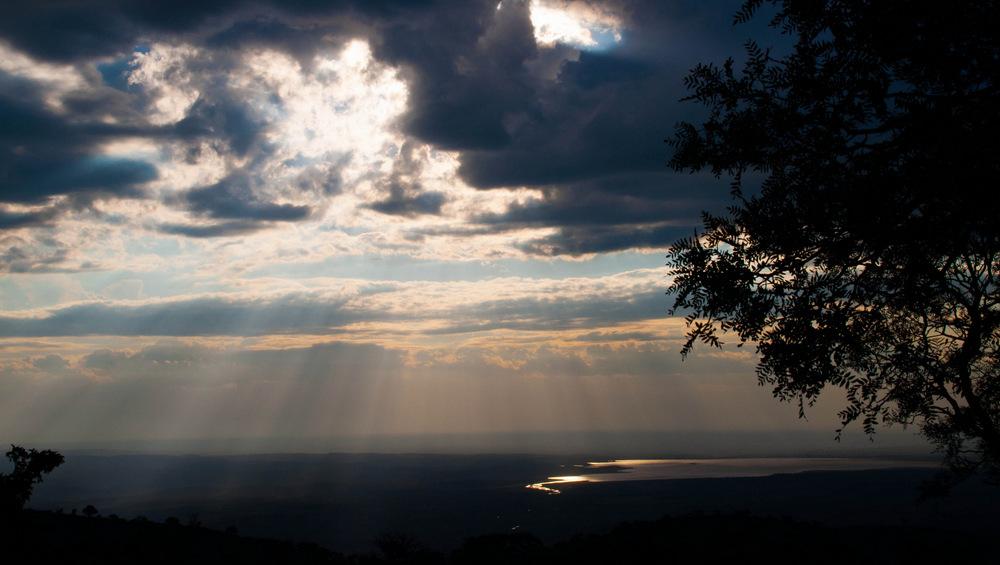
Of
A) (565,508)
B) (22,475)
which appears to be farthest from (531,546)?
(565,508)

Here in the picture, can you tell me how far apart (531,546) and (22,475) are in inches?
524

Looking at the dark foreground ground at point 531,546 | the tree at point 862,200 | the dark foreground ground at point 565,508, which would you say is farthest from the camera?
the dark foreground ground at point 565,508

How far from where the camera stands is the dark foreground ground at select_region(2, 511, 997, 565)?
17438 millimetres

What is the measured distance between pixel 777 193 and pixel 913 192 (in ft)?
6.00

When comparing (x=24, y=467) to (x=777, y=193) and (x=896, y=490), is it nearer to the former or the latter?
(x=777, y=193)

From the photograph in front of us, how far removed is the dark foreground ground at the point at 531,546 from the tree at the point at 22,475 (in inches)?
21.0

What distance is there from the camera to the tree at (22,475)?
57.8 ft

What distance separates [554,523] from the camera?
116500 mm

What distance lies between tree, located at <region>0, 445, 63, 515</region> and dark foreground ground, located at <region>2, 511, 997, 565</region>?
533mm

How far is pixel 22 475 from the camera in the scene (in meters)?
18.5

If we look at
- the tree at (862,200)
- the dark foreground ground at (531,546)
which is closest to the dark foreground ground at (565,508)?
the dark foreground ground at (531,546)

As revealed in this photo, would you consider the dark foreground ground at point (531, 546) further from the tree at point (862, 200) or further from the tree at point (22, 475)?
the tree at point (862, 200)

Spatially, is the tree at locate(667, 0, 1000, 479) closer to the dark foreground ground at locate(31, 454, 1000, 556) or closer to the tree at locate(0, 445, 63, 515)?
the tree at locate(0, 445, 63, 515)

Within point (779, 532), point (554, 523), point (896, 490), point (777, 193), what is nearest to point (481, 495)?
point (554, 523)
